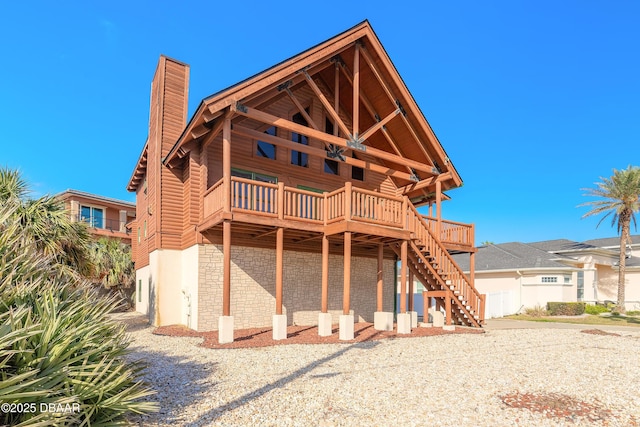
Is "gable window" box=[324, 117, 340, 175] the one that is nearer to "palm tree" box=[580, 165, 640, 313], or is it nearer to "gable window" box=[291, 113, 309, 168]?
"gable window" box=[291, 113, 309, 168]

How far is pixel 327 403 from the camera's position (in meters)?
5.62

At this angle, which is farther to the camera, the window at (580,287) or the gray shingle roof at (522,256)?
the window at (580,287)

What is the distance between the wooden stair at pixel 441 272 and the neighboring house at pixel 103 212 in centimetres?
2442

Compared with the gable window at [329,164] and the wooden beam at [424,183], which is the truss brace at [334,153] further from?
the wooden beam at [424,183]

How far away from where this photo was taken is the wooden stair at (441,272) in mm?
14070

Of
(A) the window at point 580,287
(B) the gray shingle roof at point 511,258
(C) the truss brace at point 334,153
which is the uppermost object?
(C) the truss brace at point 334,153

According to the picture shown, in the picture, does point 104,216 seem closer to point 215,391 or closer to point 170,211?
point 170,211

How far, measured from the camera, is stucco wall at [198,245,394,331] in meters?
12.9

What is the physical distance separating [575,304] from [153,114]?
90.1ft

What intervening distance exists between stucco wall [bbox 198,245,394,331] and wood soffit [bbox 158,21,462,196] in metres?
4.07

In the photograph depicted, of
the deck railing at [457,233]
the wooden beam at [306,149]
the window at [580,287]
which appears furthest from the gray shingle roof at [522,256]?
the wooden beam at [306,149]

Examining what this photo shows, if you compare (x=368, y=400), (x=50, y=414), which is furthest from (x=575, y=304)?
(x=50, y=414)

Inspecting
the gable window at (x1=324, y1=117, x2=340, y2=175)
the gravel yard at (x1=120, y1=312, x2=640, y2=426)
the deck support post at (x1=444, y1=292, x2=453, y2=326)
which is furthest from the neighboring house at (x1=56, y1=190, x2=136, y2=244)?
the deck support post at (x1=444, y1=292, x2=453, y2=326)

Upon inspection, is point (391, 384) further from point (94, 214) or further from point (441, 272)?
point (94, 214)
